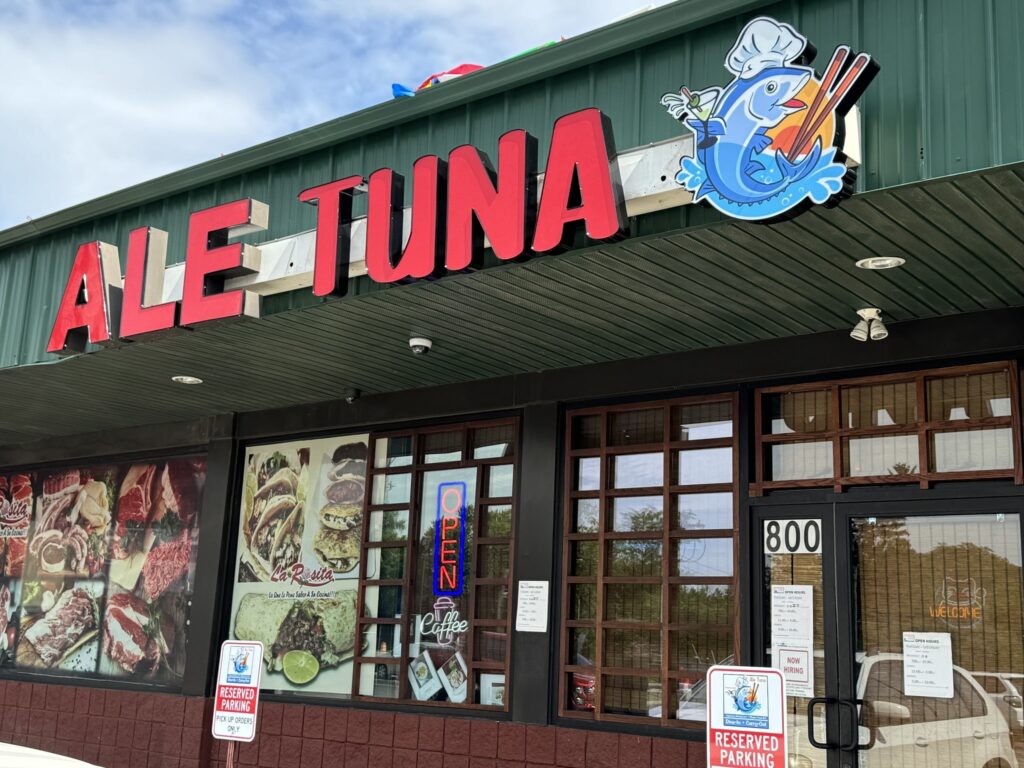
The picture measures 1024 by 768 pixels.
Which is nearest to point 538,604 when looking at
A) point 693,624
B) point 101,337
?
point 693,624

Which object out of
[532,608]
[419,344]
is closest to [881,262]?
[419,344]

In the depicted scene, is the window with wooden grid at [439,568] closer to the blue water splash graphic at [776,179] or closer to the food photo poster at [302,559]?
the food photo poster at [302,559]

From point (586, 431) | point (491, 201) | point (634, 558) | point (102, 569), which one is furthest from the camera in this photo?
point (102, 569)

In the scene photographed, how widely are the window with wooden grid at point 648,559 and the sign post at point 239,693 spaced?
7.76 feet

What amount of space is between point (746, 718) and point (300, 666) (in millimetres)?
5329

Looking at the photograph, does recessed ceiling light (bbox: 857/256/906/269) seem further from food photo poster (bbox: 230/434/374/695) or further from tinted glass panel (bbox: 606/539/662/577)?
food photo poster (bbox: 230/434/374/695)

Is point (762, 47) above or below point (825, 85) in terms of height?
above

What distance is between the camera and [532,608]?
8.81 meters

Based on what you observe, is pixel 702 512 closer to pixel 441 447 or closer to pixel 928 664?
pixel 928 664

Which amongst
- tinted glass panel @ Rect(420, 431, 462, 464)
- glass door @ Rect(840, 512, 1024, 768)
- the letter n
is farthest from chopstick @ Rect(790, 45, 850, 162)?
tinted glass panel @ Rect(420, 431, 462, 464)

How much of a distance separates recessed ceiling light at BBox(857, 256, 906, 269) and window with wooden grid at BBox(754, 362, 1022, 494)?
148 centimetres

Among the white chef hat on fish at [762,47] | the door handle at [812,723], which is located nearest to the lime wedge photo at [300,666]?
the door handle at [812,723]

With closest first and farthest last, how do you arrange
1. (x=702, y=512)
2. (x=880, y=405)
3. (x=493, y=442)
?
(x=880, y=405) → (x=702, y=512) → (x=493, y=442)

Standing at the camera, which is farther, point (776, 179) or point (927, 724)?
point (927, 724)
